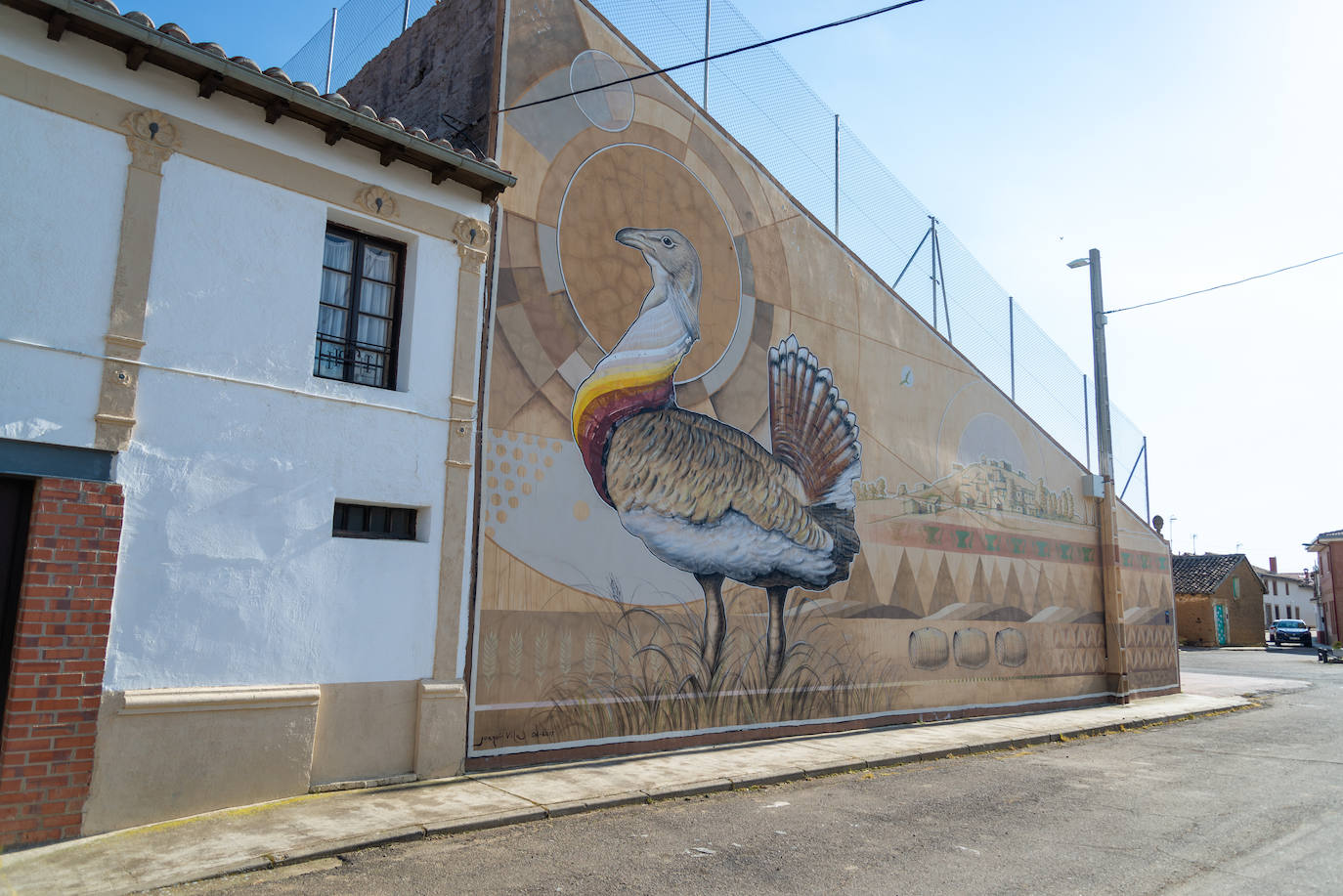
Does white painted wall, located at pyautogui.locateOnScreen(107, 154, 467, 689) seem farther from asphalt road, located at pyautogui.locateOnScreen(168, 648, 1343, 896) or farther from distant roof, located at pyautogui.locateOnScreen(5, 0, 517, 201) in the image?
asphalt road, located at pyautogui.locateOnScreen(168, 648, 1343, 896)

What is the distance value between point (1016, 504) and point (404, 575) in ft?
43.7

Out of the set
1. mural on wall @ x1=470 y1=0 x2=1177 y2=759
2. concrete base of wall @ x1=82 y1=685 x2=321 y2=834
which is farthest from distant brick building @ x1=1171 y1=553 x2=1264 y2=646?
concrete base of wall @ x1=82 y1=685 x2=321 y2=834

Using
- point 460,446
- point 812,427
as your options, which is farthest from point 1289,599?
point 460,446

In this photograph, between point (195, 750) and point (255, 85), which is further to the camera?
point (255, 85)

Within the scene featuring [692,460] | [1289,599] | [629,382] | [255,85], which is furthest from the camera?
[1289,599]

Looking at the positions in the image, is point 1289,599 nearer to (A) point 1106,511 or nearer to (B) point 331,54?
(A) point 1106,511

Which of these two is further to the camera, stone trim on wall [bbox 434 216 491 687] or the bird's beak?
the bird's beak

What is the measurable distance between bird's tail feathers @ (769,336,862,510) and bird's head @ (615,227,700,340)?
1.73 meters

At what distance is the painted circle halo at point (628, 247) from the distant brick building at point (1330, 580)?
51853mm

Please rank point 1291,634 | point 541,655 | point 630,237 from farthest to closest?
point 1291,634 < point 630,237 < point 541,655

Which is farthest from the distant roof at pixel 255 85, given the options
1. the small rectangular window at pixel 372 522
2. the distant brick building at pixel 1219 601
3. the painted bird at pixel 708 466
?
the distant brick building at pixel 1219 601

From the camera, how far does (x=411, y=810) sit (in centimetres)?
702

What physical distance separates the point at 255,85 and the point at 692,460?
248 inches

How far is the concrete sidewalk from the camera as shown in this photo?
5.62 meters
